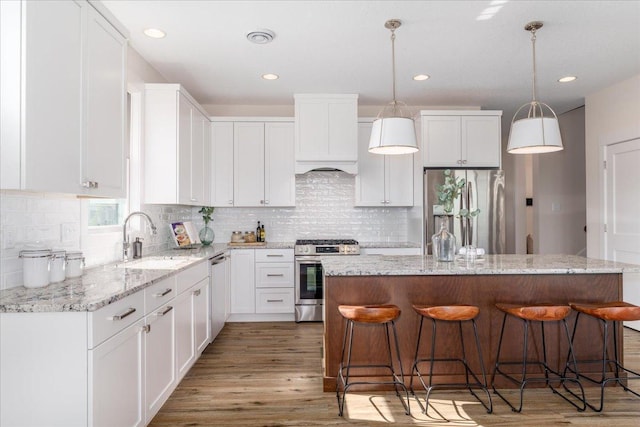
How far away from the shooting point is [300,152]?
4.50 m

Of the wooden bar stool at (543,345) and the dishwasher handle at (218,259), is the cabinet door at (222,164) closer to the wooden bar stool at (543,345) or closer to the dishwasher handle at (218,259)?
the dishwasher handle at (218,259)

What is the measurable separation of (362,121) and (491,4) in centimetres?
222

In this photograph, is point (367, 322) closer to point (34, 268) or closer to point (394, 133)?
point (394, 133)

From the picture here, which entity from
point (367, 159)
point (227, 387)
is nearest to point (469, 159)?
point (367, 159)

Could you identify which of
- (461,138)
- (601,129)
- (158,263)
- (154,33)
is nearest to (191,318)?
(158,263)

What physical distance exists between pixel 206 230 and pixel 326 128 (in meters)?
1.90

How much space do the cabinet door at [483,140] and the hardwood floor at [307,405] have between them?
7.97 feet

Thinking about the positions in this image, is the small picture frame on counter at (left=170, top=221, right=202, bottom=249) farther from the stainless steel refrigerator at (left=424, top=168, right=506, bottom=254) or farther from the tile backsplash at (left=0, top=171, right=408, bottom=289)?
the stainless steel refrigerator at (left=424, top=168, right=506, bottom=254)

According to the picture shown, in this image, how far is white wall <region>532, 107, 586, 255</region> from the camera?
5.78 metres

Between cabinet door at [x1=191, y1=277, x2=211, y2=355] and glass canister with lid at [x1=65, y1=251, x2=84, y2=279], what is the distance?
88 cm

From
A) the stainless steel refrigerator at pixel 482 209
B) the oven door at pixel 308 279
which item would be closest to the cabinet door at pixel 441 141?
the stainless steel refrigerator at pixel 482 209

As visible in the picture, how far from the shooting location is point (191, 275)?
9.78 ft

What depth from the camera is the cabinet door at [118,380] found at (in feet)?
5.25

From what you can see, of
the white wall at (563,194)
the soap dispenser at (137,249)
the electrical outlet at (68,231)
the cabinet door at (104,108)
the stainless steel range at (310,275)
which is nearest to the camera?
the cabinet door at (104,108)
